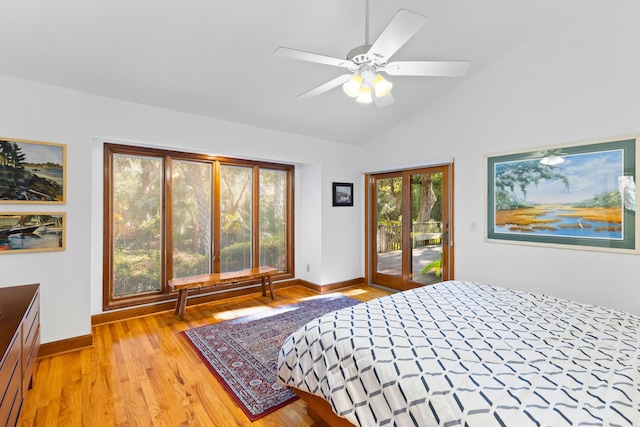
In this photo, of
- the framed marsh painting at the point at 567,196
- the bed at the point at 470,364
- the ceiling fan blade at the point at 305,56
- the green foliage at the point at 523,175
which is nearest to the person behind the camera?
the bed at the point at 470,364

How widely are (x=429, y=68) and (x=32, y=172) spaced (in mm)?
3346

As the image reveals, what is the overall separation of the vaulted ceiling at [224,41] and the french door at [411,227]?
139cm

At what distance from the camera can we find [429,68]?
6.41 ft

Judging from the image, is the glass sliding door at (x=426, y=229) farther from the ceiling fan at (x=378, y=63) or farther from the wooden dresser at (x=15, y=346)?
the wooden dresser at (x=15, y=346)

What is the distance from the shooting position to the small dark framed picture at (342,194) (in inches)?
191

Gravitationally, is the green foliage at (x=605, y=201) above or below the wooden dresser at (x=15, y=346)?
above

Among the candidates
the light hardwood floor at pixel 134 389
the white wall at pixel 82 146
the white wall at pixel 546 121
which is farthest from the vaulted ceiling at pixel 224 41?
the light hardwood floor at pixel 134 389

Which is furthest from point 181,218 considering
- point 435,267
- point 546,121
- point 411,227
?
point 546,121

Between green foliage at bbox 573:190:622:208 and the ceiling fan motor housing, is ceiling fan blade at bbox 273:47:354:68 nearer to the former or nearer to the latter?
the ceiling fan motor housing

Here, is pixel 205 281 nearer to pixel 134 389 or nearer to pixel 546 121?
pixel 134 389

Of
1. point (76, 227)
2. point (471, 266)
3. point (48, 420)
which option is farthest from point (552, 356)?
point (76, 227)

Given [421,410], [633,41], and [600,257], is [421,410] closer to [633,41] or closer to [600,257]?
[600,257]

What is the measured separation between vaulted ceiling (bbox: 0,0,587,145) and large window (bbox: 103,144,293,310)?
0.86 meters

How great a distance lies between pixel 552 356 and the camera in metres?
1.42
